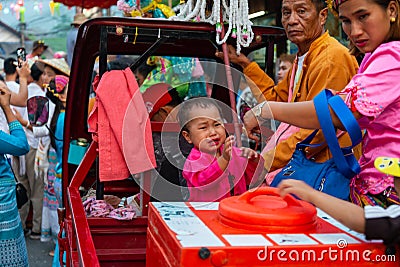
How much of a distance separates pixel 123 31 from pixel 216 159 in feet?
2.50

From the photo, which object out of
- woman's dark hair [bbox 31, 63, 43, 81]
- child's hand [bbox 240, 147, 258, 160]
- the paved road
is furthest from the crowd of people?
woman's dark hair [bbox 31, 63, 43, 81]

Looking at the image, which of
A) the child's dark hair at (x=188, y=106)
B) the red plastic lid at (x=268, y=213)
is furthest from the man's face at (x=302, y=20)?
the red plastic lid at (x=268, y=213)

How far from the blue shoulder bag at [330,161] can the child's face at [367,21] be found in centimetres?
23

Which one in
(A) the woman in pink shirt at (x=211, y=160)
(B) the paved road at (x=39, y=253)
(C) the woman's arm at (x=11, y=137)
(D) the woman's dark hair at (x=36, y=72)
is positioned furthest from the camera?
(D) the woman's dark hair at (x=36, y=72)

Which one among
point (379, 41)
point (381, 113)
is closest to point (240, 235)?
point (381, 113)

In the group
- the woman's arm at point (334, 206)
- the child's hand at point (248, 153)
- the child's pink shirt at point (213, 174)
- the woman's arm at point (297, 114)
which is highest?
the woman's arm at point (297, 114)

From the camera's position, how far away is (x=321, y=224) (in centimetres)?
158

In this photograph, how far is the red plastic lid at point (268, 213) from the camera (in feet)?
4.77

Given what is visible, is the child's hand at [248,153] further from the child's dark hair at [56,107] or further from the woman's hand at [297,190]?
the child's dark hair at [56,107]

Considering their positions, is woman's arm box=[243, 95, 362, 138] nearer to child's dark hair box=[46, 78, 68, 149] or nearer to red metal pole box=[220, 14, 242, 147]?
red metal pole box=[220, 14, 242, 147]

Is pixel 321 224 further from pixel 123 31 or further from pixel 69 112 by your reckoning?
pixel 69 112

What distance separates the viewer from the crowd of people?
1.58m

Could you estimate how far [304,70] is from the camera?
247 centimetres

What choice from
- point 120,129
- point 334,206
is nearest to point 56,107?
point 120,129
